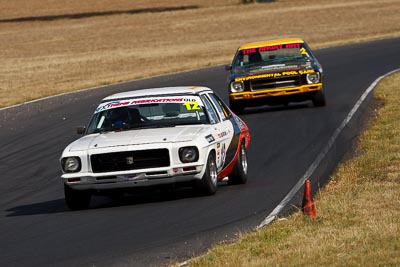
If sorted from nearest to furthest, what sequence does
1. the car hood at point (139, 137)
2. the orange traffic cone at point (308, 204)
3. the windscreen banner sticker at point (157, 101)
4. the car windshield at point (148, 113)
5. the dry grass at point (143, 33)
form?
the orange traffic cone at point (308, 204) → the car hood at point (139, 137) → the car windshield at point (148, 113) → the windscreen banner sticker at point (157, 101) → the dry grass at point (143, 33)

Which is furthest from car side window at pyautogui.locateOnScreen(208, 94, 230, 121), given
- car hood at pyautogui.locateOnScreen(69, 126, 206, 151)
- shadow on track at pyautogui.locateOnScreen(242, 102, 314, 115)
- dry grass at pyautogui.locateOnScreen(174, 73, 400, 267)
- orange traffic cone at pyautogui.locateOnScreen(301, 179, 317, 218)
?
shadow on track at pyautogui.locateOnScreen(242, 102, 314, 115)

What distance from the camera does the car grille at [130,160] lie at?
1190cm

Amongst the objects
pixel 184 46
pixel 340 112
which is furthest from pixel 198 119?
pixel 184 46

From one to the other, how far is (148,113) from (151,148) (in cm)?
136

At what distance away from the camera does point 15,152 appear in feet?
62.0

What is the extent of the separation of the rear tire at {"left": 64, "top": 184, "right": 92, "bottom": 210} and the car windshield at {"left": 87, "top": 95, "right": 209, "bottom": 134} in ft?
3.22

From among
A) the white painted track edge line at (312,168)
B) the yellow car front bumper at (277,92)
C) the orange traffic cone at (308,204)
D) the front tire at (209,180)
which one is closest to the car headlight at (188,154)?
the front tire at (209,180)

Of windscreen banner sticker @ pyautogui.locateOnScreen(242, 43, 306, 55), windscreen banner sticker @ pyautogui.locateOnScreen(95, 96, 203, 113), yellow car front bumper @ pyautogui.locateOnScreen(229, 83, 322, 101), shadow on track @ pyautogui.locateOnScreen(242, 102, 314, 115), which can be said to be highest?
windscreen banner sticker @ pyautogui.locateOnScreen(95, 96, 203, 113)

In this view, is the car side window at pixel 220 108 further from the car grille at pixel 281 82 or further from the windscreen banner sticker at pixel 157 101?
the car grille at pixel 281 82

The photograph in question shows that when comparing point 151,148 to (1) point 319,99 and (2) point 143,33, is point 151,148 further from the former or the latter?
(2) point 143,33

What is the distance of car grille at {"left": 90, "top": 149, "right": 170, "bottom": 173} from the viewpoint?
1190cm

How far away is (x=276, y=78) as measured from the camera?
22609 millimetres

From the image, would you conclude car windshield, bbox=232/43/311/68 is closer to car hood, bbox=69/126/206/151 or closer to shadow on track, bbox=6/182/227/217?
shadow on track, bbox=6/182/227/217

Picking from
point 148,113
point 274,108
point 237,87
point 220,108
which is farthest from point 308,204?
point 274,108
